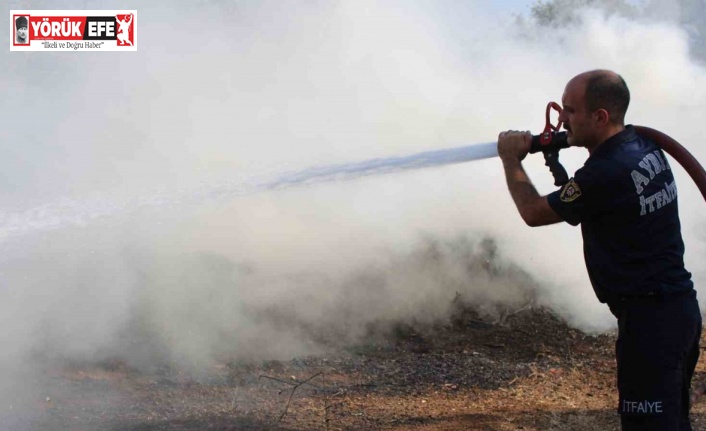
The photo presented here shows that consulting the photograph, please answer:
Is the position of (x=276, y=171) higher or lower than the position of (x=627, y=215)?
higher

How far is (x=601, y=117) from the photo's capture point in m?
2.33

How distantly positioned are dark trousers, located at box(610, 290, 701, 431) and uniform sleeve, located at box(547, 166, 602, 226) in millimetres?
349

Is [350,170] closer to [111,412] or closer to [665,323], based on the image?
[111,412]

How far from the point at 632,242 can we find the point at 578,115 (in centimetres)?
47

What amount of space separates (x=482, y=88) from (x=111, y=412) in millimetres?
4221

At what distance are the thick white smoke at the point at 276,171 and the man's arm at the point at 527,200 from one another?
2342mm

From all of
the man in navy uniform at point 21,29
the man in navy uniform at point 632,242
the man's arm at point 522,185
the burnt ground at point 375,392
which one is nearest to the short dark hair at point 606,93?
the man in navy uniform at point 632,242

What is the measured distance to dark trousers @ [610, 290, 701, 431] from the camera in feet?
7.48

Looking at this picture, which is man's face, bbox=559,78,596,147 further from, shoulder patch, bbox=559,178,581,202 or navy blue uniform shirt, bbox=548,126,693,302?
shoulder patch, bbox=559,178,581,202

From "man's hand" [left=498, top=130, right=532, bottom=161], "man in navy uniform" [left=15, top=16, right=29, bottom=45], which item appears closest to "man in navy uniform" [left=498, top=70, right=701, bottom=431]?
"man's hand" [left=498, top=130, right=532, bottom=161]

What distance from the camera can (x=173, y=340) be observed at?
420 cm

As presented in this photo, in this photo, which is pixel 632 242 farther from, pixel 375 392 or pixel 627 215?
pixel 375 392

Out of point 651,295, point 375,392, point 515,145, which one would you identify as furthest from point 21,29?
point 651,295

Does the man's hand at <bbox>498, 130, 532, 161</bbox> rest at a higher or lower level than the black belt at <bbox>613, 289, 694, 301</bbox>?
higher
